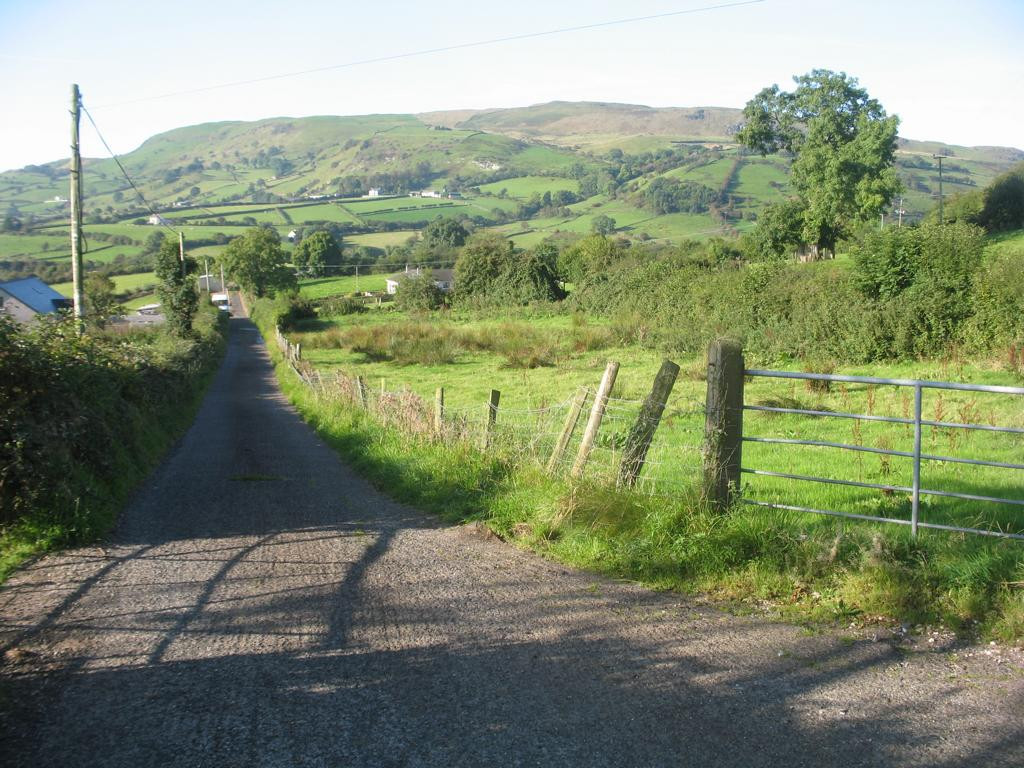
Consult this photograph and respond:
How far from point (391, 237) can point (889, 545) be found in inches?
4882

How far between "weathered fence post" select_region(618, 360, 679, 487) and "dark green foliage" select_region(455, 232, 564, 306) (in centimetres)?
5406

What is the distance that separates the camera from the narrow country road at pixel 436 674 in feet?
11.9

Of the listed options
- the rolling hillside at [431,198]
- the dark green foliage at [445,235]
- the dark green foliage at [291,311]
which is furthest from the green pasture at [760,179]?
the dark green foliage at [291,311]

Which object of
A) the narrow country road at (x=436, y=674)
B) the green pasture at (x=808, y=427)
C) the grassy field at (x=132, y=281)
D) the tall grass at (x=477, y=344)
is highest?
the grassy field at (x=132, y=281)

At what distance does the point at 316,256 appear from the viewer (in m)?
104

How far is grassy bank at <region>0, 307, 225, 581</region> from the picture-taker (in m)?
7.14

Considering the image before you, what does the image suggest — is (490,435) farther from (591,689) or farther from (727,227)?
(727,227)

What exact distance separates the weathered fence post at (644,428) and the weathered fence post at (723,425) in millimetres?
695

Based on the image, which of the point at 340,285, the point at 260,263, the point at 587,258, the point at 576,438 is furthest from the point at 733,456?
the point at 260,263

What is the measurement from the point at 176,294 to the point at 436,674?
147 ft

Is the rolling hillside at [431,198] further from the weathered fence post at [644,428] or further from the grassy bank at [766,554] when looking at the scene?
the weathered fence post at [644,428]

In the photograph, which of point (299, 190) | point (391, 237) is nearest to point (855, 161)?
point (391, 237)

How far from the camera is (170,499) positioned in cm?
955

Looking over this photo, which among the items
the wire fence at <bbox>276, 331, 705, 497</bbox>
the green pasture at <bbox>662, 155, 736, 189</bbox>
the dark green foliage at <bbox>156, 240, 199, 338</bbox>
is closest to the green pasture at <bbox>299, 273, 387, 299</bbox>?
the dark green foliage at <bbox>156, 240, 199, 338</bbox>
